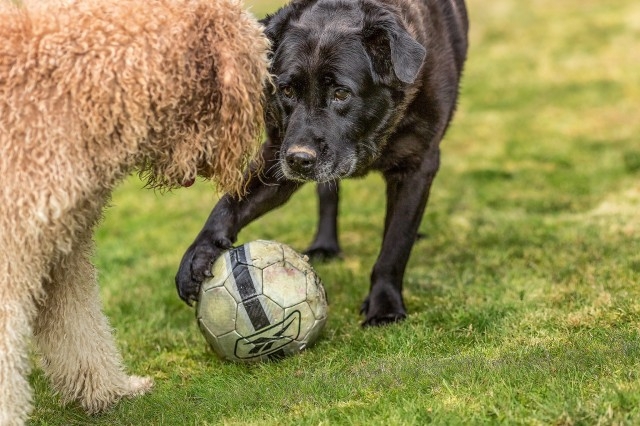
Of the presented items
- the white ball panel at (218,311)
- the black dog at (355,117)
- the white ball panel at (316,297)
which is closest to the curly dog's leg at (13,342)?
the white ball panel at (218,311)

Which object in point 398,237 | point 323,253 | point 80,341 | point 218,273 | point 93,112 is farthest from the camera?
point 323,253

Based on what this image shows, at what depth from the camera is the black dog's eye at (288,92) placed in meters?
5.06

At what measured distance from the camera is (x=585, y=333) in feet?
15.4

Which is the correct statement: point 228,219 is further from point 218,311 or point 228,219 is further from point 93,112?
point 93,112

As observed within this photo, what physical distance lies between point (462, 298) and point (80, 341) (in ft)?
7.78

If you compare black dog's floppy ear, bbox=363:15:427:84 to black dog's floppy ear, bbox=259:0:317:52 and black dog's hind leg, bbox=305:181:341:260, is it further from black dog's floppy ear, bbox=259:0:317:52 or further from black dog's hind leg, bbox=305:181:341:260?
black dog's hind leg, bbox=305:181:341:260

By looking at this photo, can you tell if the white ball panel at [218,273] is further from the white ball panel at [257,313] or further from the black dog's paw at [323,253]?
the black dog's paw at [323,253]

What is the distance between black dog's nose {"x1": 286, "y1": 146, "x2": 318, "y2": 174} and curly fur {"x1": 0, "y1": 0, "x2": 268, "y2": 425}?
2.56 feet

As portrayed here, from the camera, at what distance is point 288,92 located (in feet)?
16.7

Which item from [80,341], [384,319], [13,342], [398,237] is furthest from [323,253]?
[13,342]

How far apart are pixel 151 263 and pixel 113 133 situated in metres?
3.49

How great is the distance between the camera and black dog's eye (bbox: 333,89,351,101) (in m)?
5.06

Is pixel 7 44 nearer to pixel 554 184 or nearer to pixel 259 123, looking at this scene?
pixel 259 123

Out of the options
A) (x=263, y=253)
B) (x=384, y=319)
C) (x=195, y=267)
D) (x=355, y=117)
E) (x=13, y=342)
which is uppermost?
(x=355, y=117)
